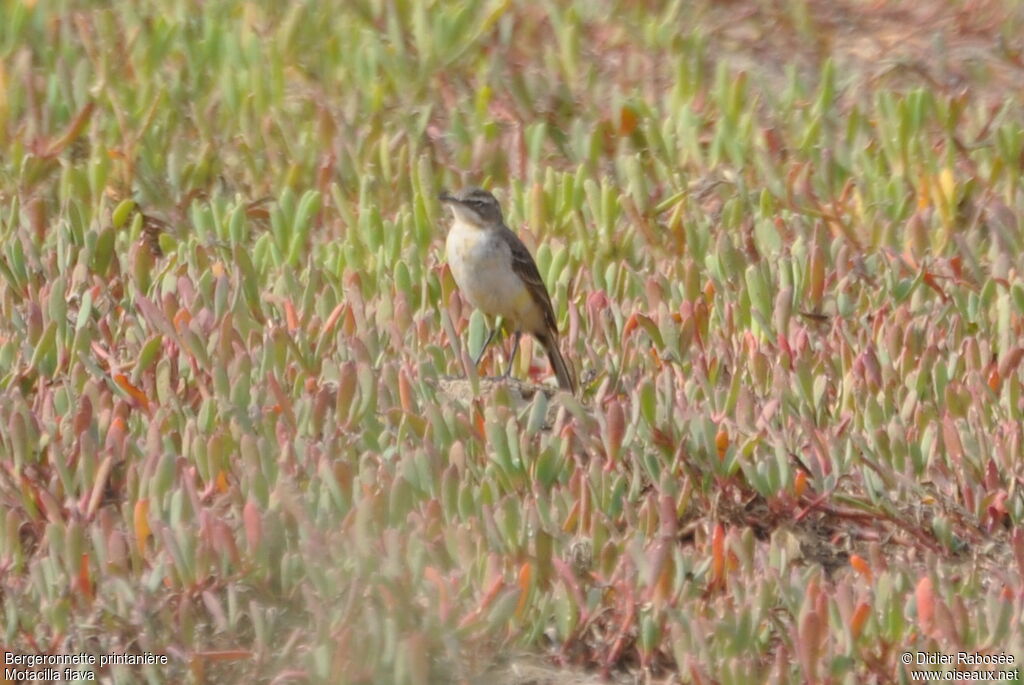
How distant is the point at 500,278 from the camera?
6523mm

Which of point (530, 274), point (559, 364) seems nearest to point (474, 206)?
point (530, 274)

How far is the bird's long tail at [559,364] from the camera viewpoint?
6.21 m

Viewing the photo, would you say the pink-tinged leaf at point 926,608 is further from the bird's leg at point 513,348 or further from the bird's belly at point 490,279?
the bird's belly at point 490,279

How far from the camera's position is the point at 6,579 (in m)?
4.45

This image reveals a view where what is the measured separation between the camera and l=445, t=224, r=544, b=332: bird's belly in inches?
256

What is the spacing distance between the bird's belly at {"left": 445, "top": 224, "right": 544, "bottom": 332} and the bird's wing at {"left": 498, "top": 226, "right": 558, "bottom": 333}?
0.08 ft

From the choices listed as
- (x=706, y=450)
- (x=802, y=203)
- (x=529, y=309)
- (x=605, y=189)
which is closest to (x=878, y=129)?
(x=802, y=203)

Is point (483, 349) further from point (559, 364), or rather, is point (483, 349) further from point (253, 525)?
point (253, 525)

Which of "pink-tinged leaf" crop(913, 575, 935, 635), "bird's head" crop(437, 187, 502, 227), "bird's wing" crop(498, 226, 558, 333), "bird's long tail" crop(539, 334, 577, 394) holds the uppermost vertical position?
"bird's head" crop(437, 187, 502, 227)

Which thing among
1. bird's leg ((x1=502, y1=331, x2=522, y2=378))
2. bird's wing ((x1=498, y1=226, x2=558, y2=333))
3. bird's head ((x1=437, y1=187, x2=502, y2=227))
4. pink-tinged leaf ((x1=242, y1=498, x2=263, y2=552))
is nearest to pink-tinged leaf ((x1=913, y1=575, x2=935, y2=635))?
pink-tinged leaf ((x1=242, y1=498, x2=263, y2=552))

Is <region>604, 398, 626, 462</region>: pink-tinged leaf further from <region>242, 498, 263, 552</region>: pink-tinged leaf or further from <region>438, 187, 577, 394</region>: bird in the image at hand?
<region>242, 498, 263, 552</region>: pink-tinged leaf

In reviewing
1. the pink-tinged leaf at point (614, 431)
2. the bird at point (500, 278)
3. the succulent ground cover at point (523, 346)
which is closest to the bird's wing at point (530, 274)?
the bird at point (500, 278)

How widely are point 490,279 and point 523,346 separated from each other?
29 cm

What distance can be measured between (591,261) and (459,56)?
1862mm
